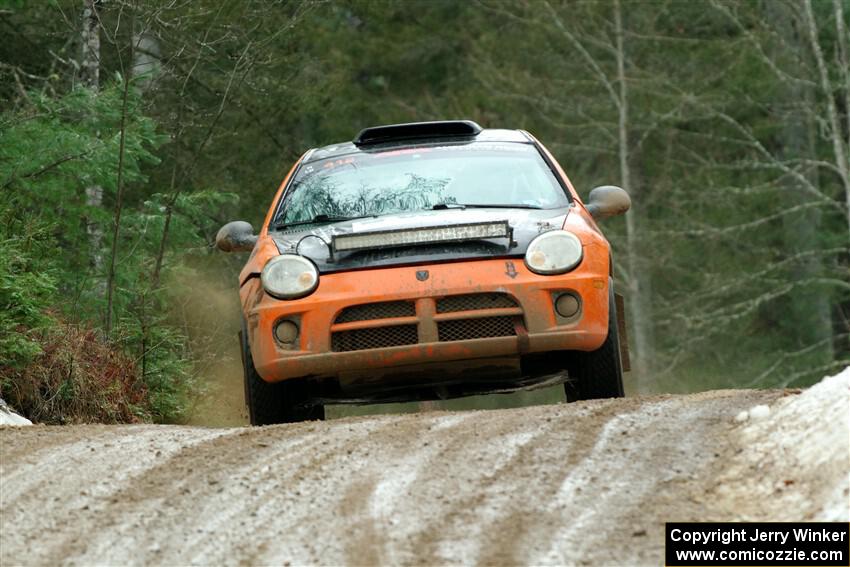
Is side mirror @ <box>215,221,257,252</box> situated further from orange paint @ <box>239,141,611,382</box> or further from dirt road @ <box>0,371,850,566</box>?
dirt road @ <box>0,371,850,566</box>

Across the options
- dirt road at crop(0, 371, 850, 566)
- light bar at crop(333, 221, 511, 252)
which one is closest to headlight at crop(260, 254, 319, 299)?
light bar at crop(333, 221, 511, 252)

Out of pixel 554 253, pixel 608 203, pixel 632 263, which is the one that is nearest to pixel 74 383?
pixel 608 203

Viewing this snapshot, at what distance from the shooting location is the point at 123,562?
17.4ft

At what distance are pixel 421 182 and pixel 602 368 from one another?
1648mm

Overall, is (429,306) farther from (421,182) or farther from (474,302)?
(421,182)

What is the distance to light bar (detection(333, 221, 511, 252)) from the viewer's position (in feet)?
27.4

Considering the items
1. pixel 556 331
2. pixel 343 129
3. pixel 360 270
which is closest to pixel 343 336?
pixel 360 270

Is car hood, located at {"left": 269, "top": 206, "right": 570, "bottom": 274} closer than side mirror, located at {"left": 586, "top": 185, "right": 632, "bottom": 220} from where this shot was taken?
Yes

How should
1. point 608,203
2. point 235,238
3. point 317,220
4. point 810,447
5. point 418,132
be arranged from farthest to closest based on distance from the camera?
point 418,132, point 608,203, point 235,238, point 317,220, point 810,447

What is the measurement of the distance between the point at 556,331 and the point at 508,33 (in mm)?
31399

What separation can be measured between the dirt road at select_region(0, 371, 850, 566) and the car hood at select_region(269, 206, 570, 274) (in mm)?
1225

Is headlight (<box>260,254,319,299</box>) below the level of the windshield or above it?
below

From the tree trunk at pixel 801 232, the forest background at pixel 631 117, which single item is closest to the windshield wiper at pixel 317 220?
the forest background at pixel 631 117

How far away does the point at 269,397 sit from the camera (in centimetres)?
882
